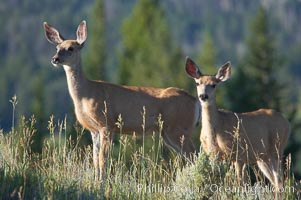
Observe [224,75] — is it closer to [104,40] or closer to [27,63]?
[104,40]

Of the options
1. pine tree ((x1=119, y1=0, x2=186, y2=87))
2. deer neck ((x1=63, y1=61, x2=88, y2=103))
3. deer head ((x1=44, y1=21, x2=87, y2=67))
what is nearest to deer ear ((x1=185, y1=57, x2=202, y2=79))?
deer neck ((x1=63, y1=61, x2=88, y2=103))

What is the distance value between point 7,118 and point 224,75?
12956 centimetres

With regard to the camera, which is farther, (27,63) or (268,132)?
(27,63)

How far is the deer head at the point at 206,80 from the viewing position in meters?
14.2

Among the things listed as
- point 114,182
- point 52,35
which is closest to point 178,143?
point 52,35

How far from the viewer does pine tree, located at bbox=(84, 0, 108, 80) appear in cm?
6794

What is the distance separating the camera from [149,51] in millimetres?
65625

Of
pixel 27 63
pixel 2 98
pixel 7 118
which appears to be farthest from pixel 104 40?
pixel 27 63

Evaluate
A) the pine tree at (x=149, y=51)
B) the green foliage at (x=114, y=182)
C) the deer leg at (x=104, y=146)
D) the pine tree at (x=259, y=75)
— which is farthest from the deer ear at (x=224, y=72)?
the pine tree at (x=149, y=51)

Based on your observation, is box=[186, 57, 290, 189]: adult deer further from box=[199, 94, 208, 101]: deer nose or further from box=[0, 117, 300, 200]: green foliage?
box=[0, 117, 300, 200]: green foliage

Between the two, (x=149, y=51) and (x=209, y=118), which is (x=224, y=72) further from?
(x=149, y=51)

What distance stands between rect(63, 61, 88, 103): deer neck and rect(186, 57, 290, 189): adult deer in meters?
1.51

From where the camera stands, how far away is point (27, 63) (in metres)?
182

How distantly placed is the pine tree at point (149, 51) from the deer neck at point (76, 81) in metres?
43.0
